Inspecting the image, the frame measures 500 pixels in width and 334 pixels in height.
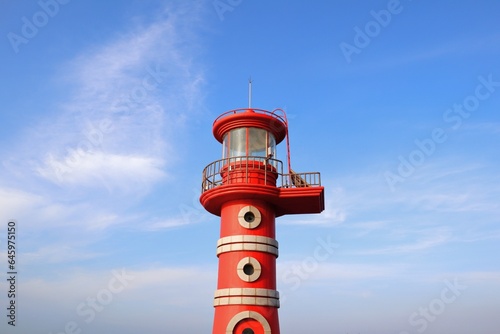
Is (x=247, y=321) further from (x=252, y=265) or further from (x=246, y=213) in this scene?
(x=246, y=213)

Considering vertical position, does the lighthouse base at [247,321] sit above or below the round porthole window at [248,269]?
below

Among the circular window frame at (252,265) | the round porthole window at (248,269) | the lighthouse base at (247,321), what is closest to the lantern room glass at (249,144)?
the circular window frame at (252,265)

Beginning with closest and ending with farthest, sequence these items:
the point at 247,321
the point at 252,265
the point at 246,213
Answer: the point at 247,321, the point at 252,265, the point at 246,213

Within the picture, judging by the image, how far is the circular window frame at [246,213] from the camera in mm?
21031

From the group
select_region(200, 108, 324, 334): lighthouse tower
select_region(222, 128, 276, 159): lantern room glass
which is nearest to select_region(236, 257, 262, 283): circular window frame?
select_region(200, 108, 324, 334): lighthouse tower

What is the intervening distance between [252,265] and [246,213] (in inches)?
90.4

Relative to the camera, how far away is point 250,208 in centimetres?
2125

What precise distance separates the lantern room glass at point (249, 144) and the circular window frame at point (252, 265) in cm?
495

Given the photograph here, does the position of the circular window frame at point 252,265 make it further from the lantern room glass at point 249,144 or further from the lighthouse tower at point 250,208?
the lantern room glass at point 249,144

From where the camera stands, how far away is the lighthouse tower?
19.9m

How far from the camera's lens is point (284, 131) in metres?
23.5

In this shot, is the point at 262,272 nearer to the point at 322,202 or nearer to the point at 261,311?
the point at 261,311

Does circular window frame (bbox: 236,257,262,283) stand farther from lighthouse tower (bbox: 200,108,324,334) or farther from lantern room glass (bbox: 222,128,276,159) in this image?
lantern room glass (bbox: 222,128,276,159)

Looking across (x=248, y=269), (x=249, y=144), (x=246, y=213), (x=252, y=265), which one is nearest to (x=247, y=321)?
(x=248, y=269)
